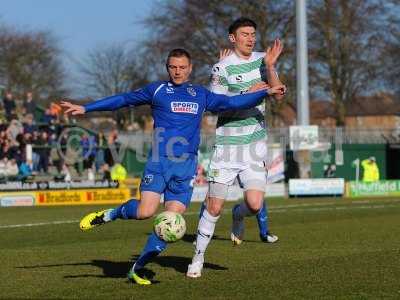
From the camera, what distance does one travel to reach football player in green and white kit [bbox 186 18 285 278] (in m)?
9.48

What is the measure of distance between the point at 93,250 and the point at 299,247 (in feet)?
9.01

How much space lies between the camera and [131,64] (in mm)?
63312

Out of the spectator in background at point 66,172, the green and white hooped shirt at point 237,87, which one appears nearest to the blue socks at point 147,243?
the green and white hooped shirt at point 237,87

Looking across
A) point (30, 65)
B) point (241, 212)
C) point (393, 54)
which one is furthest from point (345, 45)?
point (241, 212)

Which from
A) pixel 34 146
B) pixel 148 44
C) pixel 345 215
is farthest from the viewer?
pixel 148 44

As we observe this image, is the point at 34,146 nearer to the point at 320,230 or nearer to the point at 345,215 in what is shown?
the point at 345,215

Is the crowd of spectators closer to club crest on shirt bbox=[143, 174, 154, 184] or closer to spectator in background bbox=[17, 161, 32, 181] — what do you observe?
spectator in background bbox=[17, 161, 32, 181]

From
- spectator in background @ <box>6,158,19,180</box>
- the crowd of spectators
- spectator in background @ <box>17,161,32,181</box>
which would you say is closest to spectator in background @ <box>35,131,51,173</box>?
the crowd of spectators

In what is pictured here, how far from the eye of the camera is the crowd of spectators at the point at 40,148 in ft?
95.6

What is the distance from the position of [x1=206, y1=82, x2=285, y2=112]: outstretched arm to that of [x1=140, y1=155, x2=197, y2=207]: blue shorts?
25.2 inches

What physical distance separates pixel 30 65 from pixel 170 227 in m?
49.3

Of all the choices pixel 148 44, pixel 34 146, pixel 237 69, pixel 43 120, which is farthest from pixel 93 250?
pixel 148 44

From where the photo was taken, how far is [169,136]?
8.62 m

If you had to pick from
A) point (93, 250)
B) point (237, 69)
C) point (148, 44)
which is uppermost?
point (148, 44)
